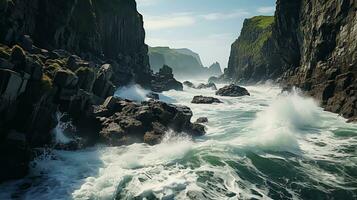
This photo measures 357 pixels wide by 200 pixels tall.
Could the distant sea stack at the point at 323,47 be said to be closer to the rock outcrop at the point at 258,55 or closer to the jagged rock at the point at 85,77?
the rock outcrop at the point at 258,55

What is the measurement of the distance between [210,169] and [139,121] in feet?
39.4

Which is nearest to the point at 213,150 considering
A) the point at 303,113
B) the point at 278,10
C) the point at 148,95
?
the point at 303,113

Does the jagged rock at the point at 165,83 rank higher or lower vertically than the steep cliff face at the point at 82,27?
lower

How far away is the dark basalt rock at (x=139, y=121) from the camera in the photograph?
112 feet

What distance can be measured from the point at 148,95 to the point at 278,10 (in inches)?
1881

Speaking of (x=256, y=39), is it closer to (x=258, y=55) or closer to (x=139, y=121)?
(x=258, y=55)

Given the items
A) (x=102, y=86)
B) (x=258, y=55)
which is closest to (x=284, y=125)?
(x=102, y=86)

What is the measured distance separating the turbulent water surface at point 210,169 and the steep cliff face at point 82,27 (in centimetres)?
2002

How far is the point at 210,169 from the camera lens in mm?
27031

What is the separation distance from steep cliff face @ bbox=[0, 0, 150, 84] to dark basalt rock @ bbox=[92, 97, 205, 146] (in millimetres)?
13555

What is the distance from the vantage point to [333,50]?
6350 centimetres

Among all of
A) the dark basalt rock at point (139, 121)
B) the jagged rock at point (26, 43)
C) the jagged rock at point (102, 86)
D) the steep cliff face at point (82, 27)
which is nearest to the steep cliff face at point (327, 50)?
the dark basalt rock at point (139, 121)

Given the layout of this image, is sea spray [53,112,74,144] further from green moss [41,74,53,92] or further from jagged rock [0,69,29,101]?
jagged rock [0,69,29,101]

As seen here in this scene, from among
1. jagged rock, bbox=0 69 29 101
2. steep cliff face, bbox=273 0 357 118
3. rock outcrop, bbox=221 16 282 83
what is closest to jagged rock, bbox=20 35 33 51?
jagged rock, bbox=0 69 29 101
